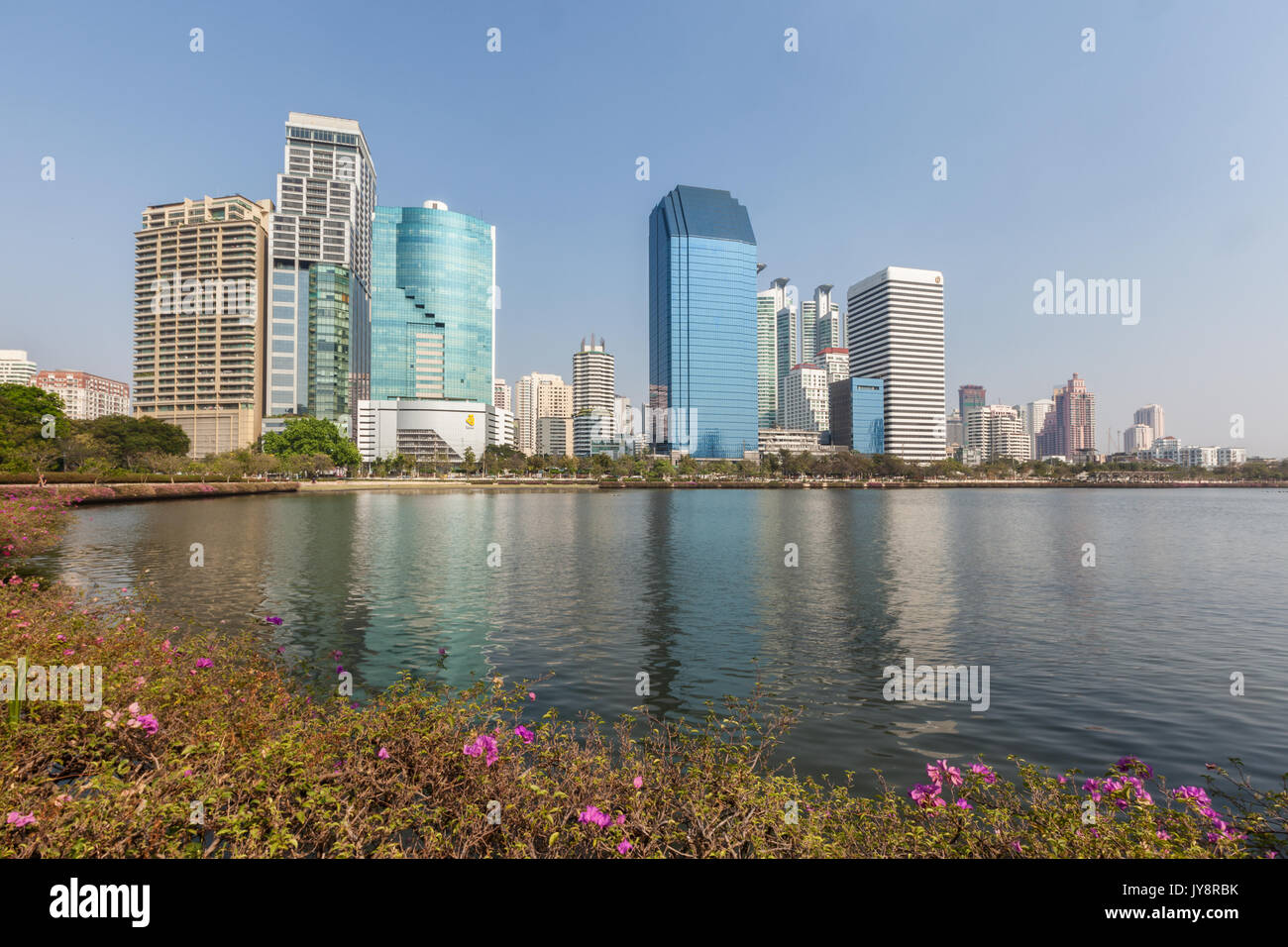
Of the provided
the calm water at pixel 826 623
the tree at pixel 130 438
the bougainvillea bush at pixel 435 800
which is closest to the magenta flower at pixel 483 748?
the bougainvillea bush at pixel 435 800

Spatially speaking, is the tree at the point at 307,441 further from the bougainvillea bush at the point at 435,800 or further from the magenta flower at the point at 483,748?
the magenta flower at the point at 483,748

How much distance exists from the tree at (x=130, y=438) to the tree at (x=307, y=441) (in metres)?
22.1

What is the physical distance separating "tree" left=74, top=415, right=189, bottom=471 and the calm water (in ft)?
423

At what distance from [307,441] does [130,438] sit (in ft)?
127

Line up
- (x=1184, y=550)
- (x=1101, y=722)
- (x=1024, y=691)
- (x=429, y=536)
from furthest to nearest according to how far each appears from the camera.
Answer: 1. (x=429, y=536)
2. (x=1184, y=550)
3. (x=1024, y=691)
4. (x=1101, y=722)

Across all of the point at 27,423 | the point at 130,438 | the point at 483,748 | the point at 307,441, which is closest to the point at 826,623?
the point at 483,748

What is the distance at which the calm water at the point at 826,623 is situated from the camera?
14336 mm

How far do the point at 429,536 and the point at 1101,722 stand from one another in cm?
4956

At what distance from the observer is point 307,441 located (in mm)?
177750

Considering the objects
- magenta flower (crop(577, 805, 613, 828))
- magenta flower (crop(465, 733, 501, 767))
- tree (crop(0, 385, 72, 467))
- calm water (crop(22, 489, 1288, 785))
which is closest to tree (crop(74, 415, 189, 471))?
tree (crop(0, 385, 72, 467))

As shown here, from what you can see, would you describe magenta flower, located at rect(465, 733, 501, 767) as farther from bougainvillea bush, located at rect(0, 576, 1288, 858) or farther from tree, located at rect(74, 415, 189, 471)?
tree, located at rect(74, 415, 189, 471)

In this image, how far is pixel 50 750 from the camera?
7.93 meters
